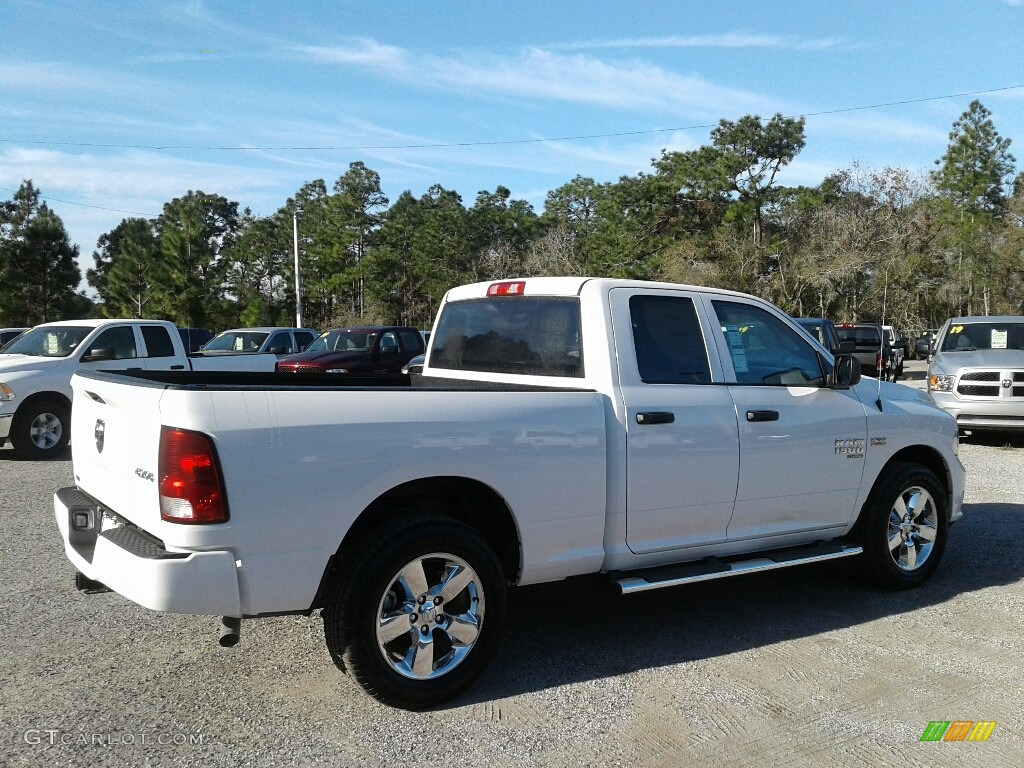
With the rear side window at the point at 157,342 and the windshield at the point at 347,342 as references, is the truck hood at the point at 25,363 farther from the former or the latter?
the windshield at the point at 347,342

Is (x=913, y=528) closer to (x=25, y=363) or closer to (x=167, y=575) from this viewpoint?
(x=167, y=575)

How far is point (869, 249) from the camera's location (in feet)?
146

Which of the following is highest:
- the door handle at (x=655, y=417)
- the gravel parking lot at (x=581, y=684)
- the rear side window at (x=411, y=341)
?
the rear side window at (x=411, y=341)

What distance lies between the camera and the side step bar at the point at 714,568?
452 cm

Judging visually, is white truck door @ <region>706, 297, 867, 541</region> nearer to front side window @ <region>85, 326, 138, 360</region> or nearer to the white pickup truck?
the white pickup truck

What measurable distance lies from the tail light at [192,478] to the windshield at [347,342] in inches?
645

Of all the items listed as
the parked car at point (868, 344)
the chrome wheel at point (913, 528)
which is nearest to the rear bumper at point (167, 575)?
the chrome wheel at point (913, 528)

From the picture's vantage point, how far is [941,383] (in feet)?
41.3

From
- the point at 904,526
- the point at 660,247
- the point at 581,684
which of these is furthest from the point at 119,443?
the point at 660,247

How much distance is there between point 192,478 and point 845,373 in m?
3.75

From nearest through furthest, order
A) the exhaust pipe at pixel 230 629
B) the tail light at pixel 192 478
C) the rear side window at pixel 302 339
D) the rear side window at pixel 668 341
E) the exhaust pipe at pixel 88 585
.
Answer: the tail light at pixel 192 478 < the exhaust pipe at pixel 230 629 < the exhaust pipe at pixel 88 585 < the rear side window at pixel 668 341 < the rear side window at pixel 302 339

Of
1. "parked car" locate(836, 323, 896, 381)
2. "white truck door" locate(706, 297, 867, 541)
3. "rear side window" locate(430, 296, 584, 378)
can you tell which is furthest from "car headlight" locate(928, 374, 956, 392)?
"parked car" locate(836, 323, 896, 381)

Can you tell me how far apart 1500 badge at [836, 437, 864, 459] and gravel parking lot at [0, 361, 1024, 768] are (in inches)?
37.2

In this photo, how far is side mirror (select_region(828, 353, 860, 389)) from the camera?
5262 mm
